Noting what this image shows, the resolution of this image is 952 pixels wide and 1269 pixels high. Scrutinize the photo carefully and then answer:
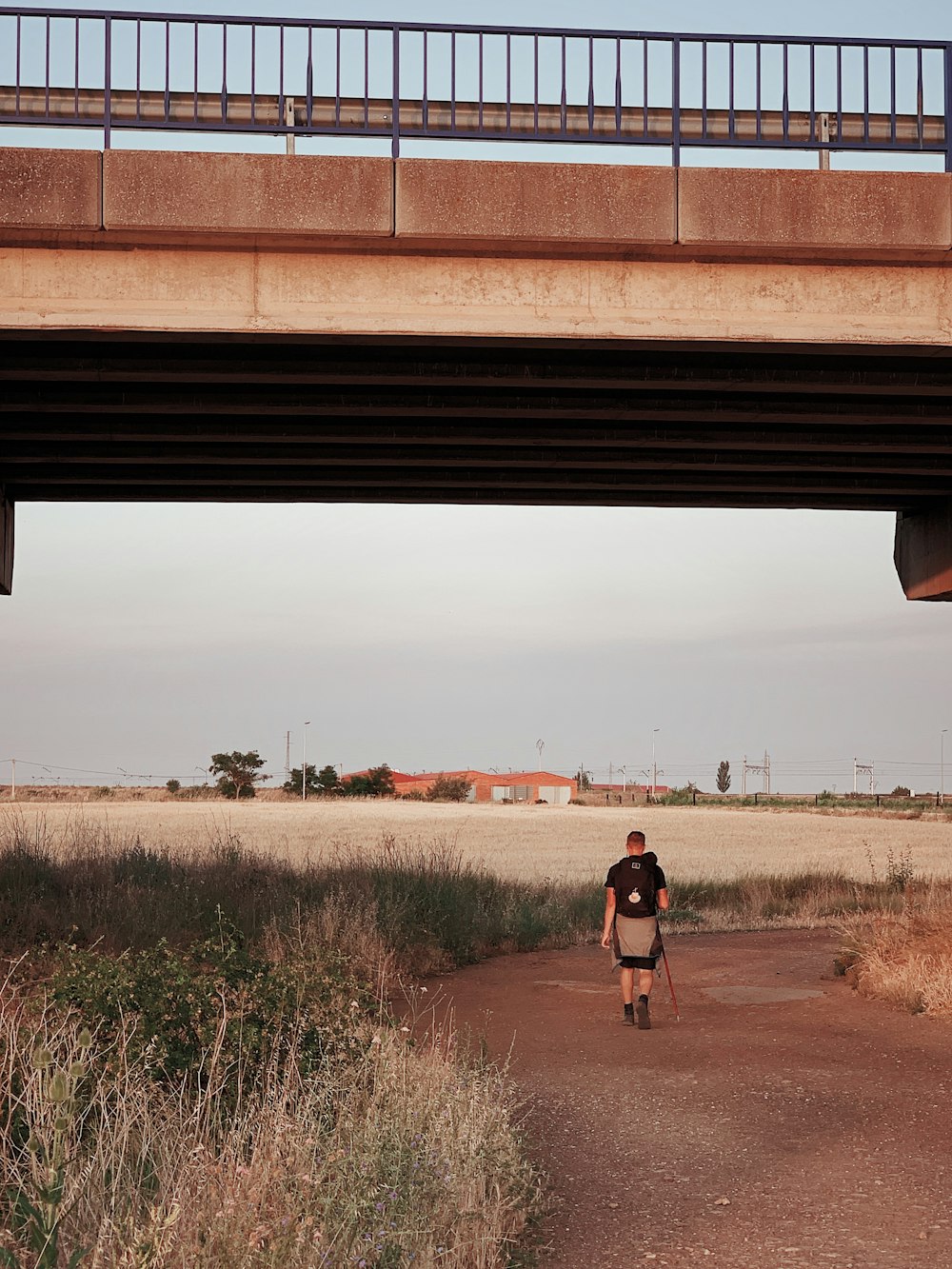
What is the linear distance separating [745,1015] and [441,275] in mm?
6761

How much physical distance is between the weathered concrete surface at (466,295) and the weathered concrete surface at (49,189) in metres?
0.38

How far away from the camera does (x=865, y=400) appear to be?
43.2ft

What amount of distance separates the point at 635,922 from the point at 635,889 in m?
0.27

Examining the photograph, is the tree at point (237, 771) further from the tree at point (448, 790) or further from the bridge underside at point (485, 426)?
the bridge underside at point (485, 426)

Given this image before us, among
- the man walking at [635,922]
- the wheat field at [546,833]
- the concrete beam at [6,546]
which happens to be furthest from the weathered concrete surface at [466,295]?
the wheat field at [546,833]

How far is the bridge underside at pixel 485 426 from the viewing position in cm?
1166

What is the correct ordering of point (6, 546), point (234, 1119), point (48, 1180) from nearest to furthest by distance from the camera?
point (48, 1180) < point (234, 1119) < point (6, 546)

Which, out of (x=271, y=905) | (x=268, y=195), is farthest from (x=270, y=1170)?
(x=271, y=905)

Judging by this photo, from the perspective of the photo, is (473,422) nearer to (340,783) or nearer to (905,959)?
(905,959)

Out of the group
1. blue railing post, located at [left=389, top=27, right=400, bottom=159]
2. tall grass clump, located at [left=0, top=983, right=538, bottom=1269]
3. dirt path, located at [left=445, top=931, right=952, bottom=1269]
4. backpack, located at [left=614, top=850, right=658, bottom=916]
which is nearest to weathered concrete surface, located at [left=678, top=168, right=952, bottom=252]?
blue railing post, located at [left=389, top=27, right=400, bottom=159]

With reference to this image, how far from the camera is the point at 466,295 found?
34.9 ft

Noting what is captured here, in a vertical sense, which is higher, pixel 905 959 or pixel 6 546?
pixel 6 546

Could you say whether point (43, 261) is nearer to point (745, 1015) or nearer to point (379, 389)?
point (379, 389)

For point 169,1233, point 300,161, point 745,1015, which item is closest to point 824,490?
point 745,1015
